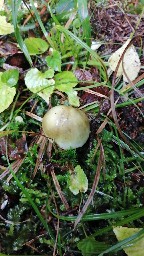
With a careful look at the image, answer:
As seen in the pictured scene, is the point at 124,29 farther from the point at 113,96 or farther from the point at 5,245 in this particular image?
the point at 5,245

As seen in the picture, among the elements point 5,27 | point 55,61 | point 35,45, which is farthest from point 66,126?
point 5,27

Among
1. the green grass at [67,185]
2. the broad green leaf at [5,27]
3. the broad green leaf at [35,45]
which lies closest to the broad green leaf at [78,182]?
the green grass at [67,185]

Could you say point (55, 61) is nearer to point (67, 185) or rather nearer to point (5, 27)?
point (5, 27)

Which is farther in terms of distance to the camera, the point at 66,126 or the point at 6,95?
the point at 6,95

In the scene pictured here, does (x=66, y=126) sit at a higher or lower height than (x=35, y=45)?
lower

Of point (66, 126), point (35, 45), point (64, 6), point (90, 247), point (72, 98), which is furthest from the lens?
point (64, 6)

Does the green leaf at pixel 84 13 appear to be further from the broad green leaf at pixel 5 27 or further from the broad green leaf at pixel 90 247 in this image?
the broad green leaf at pixel 90 247

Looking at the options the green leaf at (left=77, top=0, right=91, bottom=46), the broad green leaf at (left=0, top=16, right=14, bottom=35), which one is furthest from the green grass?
the broad green leaf at (left=0, top=16, right=14, bottom=35)
